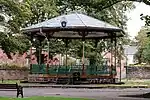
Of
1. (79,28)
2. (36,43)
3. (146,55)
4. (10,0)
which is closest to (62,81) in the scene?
(79,28)

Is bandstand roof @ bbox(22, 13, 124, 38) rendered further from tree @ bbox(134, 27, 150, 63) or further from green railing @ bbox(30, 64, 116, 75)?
tree @ bbox(134, 27, 150, 63)

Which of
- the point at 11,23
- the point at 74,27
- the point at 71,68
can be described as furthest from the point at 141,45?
the point at 11,23

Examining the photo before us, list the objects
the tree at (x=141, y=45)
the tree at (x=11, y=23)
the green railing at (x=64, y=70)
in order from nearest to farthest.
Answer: the tree at (x=11, y=23) < the green railing at (x=64, y=70) < the tree at (x=141, y=45)

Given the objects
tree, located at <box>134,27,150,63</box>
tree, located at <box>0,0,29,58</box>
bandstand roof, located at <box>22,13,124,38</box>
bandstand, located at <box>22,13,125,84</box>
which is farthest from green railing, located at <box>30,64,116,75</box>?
tree, located at <box>134,27,150,63</box>

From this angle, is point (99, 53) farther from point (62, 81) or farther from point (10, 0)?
point (10, 0)

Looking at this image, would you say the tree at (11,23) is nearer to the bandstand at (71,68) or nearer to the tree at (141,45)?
the bandstand at (71,68)

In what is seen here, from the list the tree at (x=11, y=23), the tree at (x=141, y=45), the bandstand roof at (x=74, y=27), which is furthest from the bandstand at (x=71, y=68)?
the tree at (x=141, y=45)

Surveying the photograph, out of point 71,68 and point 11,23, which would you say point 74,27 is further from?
point 11,23

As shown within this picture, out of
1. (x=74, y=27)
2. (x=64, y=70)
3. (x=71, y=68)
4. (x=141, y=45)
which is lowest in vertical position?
(x=64, y=70)

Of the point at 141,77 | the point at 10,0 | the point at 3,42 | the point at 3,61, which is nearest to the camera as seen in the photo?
the point at 3,42

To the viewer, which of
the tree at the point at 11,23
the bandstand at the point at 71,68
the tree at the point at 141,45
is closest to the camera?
the tree at the point at 11,23

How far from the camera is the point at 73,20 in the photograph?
45188 millimetres

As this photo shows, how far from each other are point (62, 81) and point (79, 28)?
16.9 ft

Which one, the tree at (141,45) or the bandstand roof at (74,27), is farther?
the tree at (141,45)
